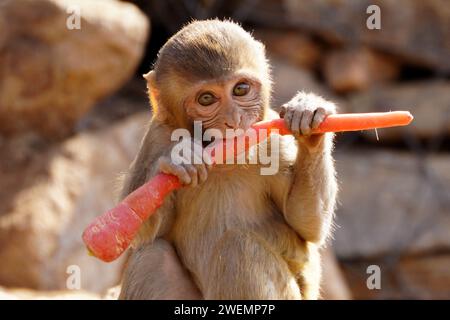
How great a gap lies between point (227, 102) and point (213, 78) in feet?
0.56

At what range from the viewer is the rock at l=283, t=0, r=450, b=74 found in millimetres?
11156

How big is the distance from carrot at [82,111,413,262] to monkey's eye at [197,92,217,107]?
0.29 meters

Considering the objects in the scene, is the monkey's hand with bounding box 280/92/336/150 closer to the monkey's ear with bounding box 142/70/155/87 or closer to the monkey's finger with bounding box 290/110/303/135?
the monkey's finger with bounding box 290/110/303/135

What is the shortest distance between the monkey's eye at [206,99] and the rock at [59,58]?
163 inches

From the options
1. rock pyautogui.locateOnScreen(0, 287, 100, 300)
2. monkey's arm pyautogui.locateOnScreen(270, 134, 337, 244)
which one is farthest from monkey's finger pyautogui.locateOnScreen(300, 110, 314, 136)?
rock pyautogui.locateOnScreen(0, 287, 100, 300)

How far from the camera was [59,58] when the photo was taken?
8953 millimetres

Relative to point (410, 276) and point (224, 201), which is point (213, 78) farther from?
point (410, 276)

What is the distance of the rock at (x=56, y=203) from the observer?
8.54m

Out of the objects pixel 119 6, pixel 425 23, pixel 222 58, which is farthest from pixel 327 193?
pixel 425 23

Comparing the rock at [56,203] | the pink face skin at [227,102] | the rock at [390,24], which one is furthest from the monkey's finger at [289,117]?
the rock at [390,24]

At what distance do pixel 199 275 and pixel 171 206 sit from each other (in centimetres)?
47

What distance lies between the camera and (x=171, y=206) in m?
5.43

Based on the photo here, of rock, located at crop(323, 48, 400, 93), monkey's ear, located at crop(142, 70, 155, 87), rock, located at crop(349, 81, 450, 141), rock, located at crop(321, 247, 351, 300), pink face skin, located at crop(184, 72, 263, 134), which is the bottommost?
pink face skin, located at crop(184, 72, 263, 134)

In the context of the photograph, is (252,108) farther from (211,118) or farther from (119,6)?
(119,6)
